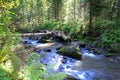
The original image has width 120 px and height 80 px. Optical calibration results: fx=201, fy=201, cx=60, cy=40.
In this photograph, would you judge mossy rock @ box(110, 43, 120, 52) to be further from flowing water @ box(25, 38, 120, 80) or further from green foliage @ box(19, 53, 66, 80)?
green foliage @ box(19, 53, 66, 80)

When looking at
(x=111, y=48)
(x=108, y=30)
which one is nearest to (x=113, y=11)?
(x=108, y=30)

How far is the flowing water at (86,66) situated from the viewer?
10.5m

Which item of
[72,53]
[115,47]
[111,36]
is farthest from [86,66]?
[111,36]

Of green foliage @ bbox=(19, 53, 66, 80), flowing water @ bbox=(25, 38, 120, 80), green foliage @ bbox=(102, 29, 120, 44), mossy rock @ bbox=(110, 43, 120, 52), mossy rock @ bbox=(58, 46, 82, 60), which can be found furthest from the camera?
green foliage @ bbox=(102, 29, 120, 44)

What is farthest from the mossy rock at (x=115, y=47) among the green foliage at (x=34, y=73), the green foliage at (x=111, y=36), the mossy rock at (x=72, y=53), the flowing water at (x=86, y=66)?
the green foliage at (x=34, y=73)

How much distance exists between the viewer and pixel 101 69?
11867 millimetres

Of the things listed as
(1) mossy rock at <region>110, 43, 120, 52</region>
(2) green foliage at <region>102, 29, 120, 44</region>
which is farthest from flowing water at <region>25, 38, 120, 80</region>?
(2) green foliage at <region>102, 29, 120, 44</region>

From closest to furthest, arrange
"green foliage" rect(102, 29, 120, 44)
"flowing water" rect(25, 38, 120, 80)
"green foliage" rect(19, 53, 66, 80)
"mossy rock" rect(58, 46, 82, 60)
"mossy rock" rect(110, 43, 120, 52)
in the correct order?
"green foliage" rect(19, 53, 66, 80) → "flowing water" rect(25, 38, 120, 80) → "mossy rock" rect(58, 46, 82, 60) → "mossy rock" rect(110, 43, 120, 52) → "green foliage" rect(102, 29, 120, 44)

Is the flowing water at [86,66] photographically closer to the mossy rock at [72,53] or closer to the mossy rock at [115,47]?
the mossy rock at [72,53]

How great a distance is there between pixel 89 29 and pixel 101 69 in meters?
10.1

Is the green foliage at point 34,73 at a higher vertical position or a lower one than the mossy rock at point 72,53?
higher

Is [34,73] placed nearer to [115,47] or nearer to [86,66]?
[86,66]

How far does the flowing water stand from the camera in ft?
34.4

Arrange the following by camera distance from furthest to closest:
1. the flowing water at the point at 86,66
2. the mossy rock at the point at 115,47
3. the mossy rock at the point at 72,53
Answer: the mossy rock at the point at 115,47
the mossy rock at the point at 72,53
the flowing water at the point at 86,66
